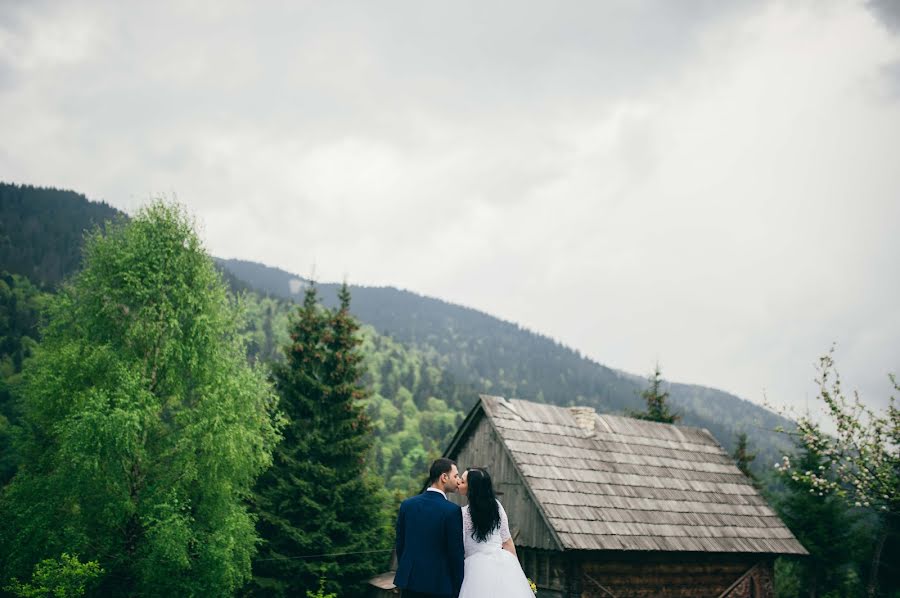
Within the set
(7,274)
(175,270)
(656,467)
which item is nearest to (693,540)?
(656,467)

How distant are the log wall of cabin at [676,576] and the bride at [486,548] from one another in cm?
1296

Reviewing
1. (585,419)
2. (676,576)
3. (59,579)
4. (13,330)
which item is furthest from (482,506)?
(13,330)

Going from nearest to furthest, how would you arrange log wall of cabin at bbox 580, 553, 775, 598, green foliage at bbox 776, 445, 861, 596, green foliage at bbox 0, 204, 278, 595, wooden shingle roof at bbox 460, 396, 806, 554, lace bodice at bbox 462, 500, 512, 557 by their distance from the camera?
lace bodice at bbox 462, 500, 512, 557 → green foliage at bbox 0, 204, 278, 595 → log wall of cabin at bbox 580, 553, 775, 598 → wooden shingle roof at bbox 460, 396, 806, 554 → green foliage at bbox 776, 445, 861, 596

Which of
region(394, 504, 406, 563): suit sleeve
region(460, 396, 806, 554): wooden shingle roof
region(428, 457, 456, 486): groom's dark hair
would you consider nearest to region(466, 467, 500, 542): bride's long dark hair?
region(428, 457, 456, 486): groom's dark hair

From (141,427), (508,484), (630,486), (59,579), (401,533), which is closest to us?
(401,533)

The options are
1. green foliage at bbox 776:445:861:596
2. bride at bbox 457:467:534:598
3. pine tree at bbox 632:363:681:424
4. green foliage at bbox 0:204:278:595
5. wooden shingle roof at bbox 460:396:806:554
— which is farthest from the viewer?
pine tree at bbox 632:363:681:424

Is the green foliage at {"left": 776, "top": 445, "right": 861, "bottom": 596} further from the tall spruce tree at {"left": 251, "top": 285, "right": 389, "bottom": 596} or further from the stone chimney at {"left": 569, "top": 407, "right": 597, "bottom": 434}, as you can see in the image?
the tall spruce tree at {"left": 251, "top": 285, "right": 389, "bottom": 596}

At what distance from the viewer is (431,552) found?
572 cm

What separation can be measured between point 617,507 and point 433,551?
1485 centimetres

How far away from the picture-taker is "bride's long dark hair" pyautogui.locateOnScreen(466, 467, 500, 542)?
601 centimetres

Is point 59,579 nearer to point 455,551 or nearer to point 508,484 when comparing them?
point 508,484

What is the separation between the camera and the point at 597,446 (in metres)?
21.5

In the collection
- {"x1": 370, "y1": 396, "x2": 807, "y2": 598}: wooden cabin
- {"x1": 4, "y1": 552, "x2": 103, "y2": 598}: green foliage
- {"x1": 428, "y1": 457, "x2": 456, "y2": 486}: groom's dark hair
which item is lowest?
{"x1": 4, "y1": 552, "x2": 103, "y2": 598}: green foliage

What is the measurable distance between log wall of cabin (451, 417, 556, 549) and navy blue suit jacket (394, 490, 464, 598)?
42.5ft
